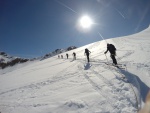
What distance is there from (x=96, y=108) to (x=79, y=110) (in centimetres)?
74

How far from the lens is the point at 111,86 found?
8.98 metres

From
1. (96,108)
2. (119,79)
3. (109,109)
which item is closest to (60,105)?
(96,108)

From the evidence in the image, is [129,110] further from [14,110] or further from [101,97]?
[14,110]

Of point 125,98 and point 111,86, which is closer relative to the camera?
point 125,98

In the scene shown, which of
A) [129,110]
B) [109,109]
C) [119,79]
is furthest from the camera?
[119,79]

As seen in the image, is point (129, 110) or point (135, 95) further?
point (135, 95)

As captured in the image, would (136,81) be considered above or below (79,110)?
above

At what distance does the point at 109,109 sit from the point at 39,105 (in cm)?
379

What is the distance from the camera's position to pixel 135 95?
281 inches

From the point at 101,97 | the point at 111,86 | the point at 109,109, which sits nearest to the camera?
the point at 109,109

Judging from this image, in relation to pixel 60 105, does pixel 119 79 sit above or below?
above

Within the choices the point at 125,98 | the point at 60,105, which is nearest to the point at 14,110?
the point at 60,105

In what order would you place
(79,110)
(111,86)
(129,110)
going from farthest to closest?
(111,86)
(79,110)
(129,110)

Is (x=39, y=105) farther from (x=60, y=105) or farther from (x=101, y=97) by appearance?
(x=101, y=97)
